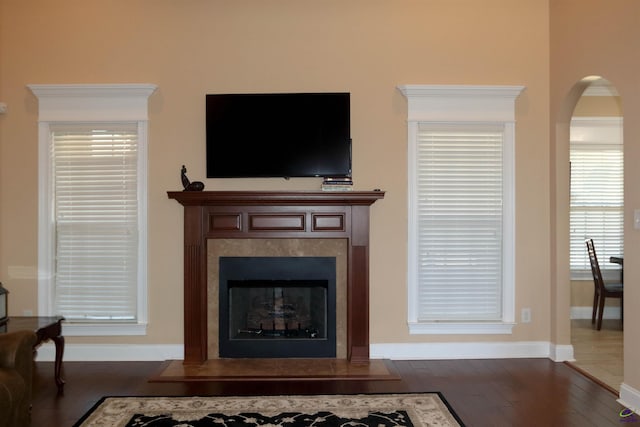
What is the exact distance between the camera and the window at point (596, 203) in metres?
6.06

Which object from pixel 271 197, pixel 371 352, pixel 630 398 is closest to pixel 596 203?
pixel 630 398

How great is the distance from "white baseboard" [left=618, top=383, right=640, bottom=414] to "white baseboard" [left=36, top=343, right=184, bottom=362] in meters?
3.34

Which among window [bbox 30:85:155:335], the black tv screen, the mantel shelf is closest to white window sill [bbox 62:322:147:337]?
window [bbox 30:85:155:335]

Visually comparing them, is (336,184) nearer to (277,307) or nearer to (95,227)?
(277,307)

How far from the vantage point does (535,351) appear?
432cm

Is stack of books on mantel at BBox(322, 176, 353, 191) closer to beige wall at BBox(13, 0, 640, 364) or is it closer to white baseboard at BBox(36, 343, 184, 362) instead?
beige wall at BBox(13, 0, 640, 364)

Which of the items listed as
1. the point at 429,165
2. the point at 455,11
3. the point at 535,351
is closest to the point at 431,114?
the point at 429,165

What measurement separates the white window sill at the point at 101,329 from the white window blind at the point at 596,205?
199 inches

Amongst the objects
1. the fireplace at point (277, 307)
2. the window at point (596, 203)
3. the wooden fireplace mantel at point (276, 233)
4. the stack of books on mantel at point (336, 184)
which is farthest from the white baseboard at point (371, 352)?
the window at point (596, 203)

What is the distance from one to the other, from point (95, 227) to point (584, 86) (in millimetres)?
4235

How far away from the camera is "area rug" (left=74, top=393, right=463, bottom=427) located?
293cm

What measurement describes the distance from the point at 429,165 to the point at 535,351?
1.88m

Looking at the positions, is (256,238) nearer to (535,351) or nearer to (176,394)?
(176,394)

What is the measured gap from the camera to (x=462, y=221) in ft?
14.1
